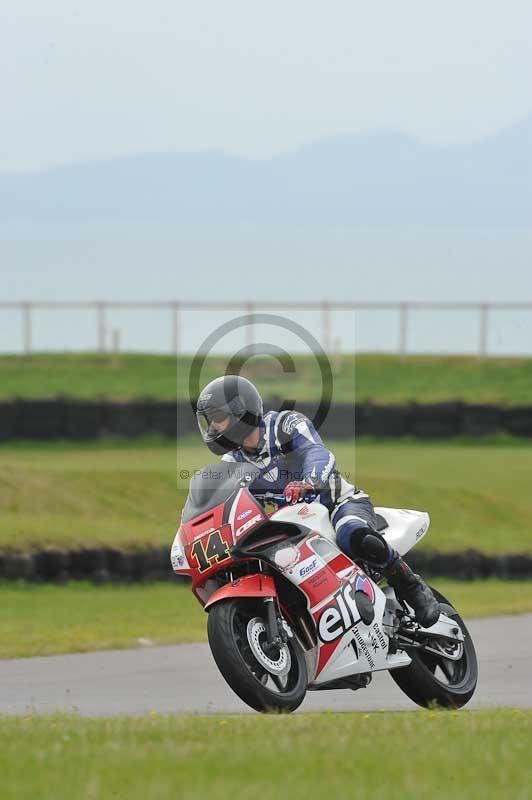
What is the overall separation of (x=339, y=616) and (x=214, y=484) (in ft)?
2.91

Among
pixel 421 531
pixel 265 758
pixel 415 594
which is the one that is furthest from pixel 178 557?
pixel 265 758

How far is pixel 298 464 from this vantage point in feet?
27.3

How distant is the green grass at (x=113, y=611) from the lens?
41.1ft

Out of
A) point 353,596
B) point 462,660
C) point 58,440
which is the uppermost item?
point 353,596

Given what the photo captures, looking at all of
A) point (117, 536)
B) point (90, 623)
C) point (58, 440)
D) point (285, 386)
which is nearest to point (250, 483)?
point (90, 623)

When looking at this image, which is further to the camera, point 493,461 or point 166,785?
point 493,461

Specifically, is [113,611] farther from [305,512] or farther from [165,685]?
[305,512]

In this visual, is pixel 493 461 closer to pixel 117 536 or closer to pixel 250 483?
pixel 117 536

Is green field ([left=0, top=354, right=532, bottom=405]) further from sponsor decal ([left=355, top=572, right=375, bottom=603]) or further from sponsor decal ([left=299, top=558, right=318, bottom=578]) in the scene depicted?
sponsor decal ([left=299, top=558, right=318, bottom=578])

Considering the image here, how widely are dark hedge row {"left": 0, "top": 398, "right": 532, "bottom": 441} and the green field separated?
0.93 metres

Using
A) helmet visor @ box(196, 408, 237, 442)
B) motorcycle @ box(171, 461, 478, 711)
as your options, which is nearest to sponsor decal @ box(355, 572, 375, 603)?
motorcycle @ box(171, 461, 478, 711)

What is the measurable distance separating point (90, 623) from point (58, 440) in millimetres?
17420

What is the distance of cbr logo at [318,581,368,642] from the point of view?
7.98m

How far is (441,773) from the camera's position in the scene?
5.76 m
